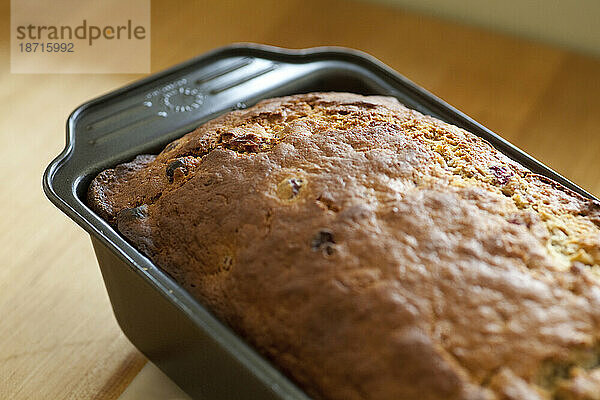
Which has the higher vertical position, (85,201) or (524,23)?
(524,23)

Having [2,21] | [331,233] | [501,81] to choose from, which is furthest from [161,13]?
[331,233]

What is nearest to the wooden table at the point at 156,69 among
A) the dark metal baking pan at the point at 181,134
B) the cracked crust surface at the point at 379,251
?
the dark metal baking pan at the point at 181,134

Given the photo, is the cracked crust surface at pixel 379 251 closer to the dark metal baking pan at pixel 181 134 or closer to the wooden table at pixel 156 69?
the dark metal baking pan at pixel 181 134

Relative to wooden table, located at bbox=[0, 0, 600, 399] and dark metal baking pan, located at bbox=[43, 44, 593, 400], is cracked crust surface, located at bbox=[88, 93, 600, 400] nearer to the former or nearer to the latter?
dark metal baking pan, located at bbox=[43, 44, 593, 400]

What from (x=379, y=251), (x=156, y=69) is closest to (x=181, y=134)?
(x=379, y=251)

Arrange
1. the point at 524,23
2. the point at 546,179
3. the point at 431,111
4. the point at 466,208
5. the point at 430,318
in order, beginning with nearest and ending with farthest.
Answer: the point at 430,318, the point at 466,208, the point at 546,179, the point at 431,111, the point at 524,23

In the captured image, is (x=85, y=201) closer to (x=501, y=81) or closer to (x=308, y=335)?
(x=308, y=335)

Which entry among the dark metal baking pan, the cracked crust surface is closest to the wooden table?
the dark metal baking pan
